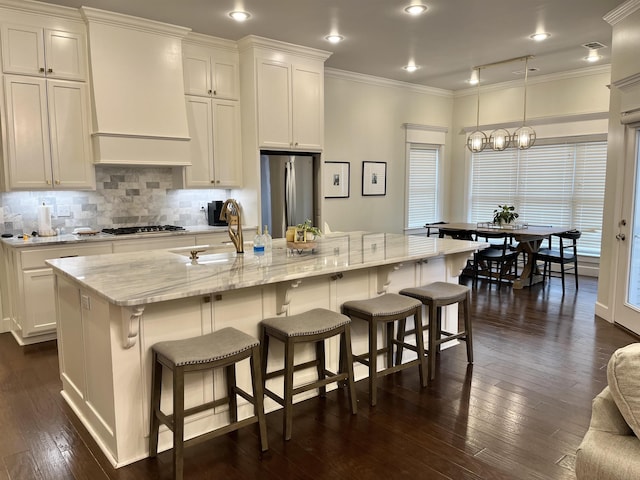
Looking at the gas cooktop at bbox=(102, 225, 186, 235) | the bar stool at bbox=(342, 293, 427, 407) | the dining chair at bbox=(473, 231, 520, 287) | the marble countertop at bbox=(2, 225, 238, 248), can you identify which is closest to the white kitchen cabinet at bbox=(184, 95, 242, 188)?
the gas cooktop at bbox=(102, 225, 186, 235)

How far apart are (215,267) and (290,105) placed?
3.10 m

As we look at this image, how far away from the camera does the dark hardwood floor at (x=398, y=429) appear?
2311 millimetres

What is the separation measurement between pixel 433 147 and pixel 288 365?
20.4 ft

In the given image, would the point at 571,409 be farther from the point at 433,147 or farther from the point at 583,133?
the point at 433,147

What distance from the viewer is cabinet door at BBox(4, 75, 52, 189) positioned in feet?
13.3

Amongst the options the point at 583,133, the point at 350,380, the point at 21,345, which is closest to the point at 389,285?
the point at 350,380

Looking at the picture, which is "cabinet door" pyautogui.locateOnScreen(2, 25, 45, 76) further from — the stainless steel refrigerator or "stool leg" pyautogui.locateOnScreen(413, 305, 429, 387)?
"stool leg" pyautogui.locateOnScreen(413, 305, 429, 387)

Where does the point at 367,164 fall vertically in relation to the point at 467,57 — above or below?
below

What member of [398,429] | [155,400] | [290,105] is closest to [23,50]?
[290,105]

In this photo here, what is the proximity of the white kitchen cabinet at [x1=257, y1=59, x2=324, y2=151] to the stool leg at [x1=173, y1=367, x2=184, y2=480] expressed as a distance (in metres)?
3.45

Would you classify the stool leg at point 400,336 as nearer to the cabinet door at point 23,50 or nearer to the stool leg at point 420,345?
the stool leg at point 420,345

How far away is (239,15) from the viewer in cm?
431

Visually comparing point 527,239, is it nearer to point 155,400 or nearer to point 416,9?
point 416,9

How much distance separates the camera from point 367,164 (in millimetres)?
6883
